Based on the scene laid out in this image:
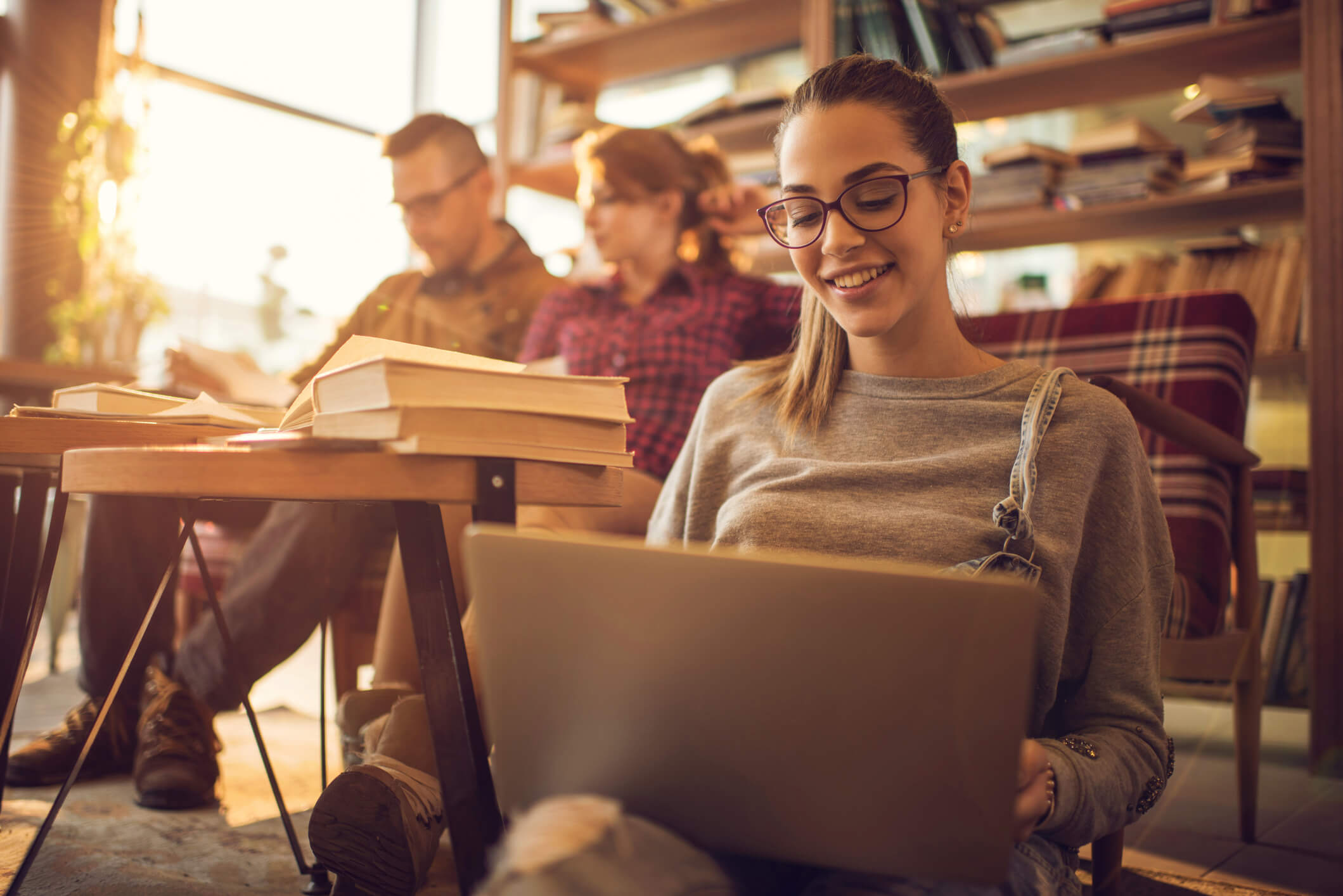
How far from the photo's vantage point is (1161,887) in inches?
49.9

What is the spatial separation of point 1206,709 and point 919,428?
196 cm

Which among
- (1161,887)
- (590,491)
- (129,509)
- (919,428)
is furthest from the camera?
(129,509)

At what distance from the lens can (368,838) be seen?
0.89 meters

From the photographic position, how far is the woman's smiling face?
89 cm

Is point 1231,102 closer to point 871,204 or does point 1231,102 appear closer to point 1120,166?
point 1120,166

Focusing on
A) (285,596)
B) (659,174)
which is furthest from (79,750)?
(659,174)

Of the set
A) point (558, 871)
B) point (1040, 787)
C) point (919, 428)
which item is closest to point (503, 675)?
point (558, 871)

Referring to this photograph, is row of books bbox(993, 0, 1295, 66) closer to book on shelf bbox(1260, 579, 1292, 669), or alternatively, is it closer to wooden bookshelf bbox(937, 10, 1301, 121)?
wooden bookshelf bbox(937, 10, 1301, 121)

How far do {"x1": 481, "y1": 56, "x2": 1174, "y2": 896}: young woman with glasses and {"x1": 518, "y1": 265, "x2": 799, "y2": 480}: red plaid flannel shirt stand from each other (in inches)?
25.8

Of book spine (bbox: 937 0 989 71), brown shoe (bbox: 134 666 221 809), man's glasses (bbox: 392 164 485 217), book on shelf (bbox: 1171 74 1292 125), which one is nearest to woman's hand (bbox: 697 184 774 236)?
man's glasses (bbox: 392 164 485 217)

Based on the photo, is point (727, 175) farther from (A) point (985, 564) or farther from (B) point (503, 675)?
(B) point (503, 675)

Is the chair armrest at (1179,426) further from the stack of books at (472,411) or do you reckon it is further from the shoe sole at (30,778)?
the shoe sole at (30,778)

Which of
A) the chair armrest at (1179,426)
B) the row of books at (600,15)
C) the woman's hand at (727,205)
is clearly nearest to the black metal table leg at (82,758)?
the chair armrest at (1179,426)

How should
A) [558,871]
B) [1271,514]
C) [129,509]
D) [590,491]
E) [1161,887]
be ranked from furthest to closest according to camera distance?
[1271,514] → [129,509] → [1161,887] → [590,491] → [558,871]
